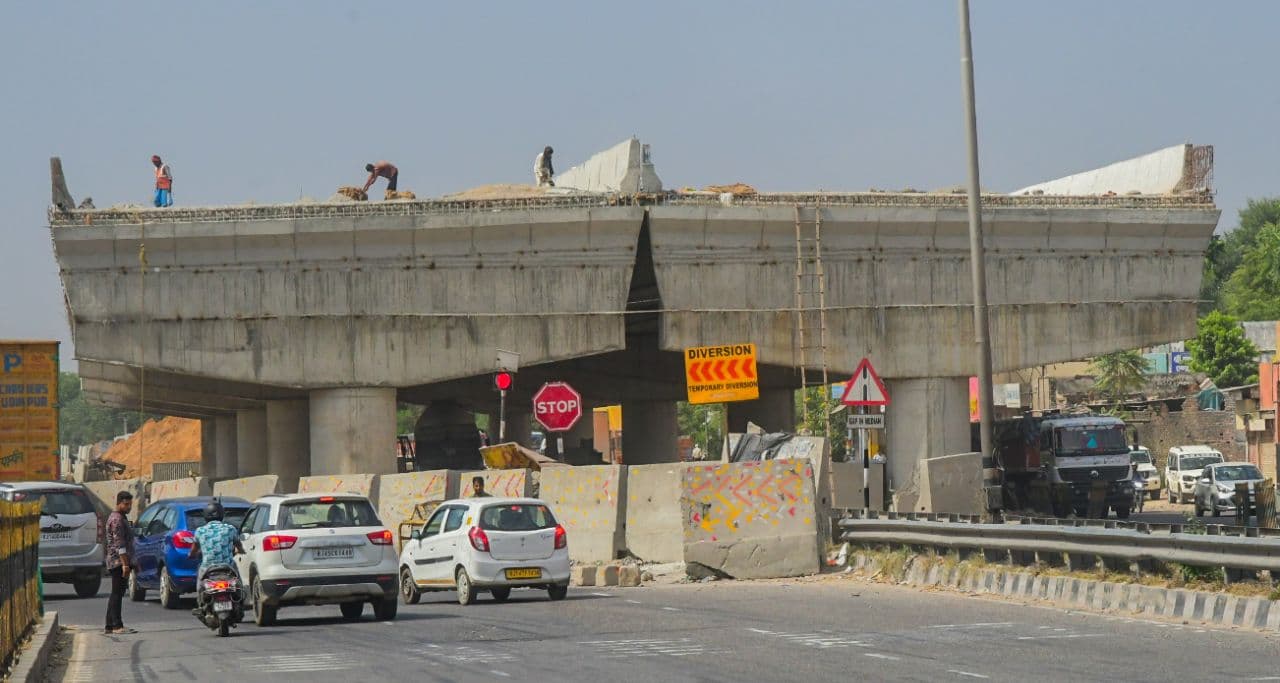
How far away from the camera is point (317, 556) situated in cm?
2098

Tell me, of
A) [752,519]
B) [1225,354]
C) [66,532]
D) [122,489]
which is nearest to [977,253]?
[752,519]

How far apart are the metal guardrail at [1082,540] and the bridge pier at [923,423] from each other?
1782cm

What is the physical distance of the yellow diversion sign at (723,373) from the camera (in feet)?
106

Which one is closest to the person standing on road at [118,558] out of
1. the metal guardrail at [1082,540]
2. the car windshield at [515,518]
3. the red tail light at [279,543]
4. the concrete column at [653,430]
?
the red tail light at [279,543]

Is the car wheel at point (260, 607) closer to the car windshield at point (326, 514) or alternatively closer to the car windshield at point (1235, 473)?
the car windshield at point (326, 514)

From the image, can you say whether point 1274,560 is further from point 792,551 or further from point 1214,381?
point 1214,381

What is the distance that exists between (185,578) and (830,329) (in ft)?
71.9

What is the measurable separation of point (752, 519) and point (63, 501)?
12.5 meters

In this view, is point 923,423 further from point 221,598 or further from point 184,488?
point 221,598

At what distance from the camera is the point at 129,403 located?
69875mm

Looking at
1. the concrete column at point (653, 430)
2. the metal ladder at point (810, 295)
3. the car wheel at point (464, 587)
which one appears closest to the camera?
the car wheel at point (464, 587)

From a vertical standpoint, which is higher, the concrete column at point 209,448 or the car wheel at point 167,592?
the concrete column at point 209,448

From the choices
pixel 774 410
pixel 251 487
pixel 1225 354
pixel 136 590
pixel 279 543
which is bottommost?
pixel 136 590

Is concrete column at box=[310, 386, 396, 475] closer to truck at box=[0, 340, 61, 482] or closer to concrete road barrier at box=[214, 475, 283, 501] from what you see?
concrete road barrier at box=[214, 475, 283, 501]
